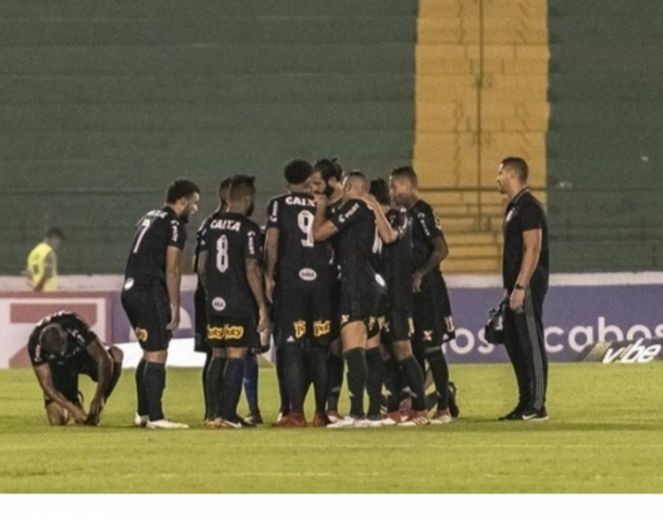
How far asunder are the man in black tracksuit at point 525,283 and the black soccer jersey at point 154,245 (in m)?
2.35

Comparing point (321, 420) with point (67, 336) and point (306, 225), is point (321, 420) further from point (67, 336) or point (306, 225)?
point (67, 336)

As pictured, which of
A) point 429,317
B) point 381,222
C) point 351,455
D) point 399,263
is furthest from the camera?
point 429,317

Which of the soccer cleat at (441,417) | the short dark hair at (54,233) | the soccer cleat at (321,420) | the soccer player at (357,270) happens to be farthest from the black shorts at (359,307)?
the short dark hair at (54,233)

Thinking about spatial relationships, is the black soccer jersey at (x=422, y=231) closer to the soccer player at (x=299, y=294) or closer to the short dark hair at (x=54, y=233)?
the soccer player at (x=299, y=294)

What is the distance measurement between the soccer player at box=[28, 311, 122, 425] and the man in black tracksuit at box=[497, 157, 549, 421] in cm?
291

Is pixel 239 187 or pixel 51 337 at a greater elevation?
pixel 239 187

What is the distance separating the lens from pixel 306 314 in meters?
14.6

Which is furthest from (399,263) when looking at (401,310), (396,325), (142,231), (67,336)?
(67,336)

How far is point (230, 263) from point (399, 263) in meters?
1.22

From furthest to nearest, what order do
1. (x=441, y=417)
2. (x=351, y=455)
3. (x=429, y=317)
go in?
(x=429, y=317)
(x=441, y=417)
(x=351, y=455)

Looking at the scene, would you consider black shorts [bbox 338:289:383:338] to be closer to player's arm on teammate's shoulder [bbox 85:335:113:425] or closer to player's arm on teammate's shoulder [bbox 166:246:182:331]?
player's arm on teammate's shoulder [bbox 166:246:182:331]

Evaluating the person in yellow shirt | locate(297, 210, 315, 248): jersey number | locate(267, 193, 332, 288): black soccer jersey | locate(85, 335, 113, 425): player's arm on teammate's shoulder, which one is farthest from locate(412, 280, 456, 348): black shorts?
the person in yellow shirt

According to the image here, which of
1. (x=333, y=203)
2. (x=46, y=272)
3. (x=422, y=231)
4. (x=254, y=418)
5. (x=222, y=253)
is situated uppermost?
(x=333, y=203)

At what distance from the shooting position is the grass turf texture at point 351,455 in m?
10.2
